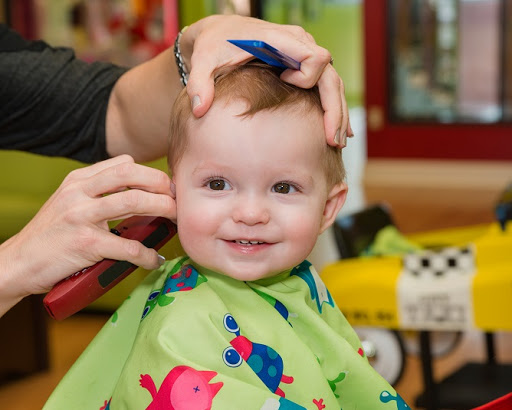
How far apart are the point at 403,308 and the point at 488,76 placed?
178 inches

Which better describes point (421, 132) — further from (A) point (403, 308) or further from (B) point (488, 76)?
(A) point (403, 308)

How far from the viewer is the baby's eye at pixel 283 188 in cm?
88

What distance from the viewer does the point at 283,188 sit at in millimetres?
888

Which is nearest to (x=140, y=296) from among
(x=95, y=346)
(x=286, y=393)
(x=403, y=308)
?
(x=95, y=346)

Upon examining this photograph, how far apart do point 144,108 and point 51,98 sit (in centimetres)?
16

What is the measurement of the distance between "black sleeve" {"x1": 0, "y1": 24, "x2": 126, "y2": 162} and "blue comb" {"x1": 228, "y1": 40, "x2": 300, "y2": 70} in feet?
1.55

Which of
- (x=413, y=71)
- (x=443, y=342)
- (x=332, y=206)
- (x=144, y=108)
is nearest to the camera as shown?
(x=332, y=206)

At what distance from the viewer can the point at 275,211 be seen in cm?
88

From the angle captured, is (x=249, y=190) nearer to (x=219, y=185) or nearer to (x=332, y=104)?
(x=219, y=185)

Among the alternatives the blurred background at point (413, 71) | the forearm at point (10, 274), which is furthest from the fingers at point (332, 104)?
the blurred background at point (413, 71)

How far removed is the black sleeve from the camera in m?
1.23

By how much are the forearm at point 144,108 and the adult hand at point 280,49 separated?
8.2 inches

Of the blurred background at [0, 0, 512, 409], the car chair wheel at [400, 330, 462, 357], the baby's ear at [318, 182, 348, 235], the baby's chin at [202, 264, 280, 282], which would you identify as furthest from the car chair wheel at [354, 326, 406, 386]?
the blurred background at [0, 0, 512, 409]

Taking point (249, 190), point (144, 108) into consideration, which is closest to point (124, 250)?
point (249, 190)
